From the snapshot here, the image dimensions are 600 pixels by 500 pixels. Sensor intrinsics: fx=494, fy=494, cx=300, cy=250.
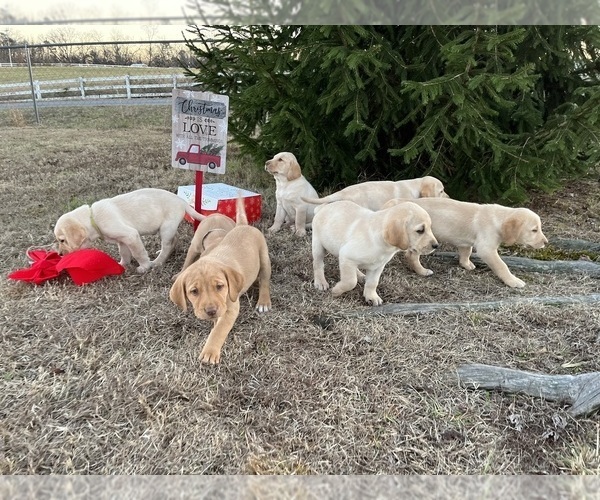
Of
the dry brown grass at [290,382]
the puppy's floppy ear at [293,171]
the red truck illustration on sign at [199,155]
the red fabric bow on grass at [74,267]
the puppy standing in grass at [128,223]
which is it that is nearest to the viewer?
the dry brown grass at [290,382]

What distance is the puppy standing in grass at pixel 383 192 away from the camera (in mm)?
4333

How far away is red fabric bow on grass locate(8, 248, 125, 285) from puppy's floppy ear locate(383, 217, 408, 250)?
2.14 meters

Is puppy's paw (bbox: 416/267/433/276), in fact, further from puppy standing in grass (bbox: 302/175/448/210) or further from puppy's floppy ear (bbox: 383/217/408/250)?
puppy's floppy ear (bbox: 383/217/408/250)

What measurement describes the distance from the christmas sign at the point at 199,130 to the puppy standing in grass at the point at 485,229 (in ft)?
5.04

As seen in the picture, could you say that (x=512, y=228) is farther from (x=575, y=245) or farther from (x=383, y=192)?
(x=575, y=245)

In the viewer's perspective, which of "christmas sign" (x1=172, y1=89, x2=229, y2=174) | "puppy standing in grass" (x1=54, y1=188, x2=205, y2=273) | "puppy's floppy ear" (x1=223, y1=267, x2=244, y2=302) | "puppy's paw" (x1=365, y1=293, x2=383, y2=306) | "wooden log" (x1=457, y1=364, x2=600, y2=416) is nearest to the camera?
"wooden log" (x1=457, y1=364, x2=600, y2=416)

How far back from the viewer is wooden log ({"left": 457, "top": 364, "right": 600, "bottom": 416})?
7.52ft

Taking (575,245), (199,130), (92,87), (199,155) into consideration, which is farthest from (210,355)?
(92,87)

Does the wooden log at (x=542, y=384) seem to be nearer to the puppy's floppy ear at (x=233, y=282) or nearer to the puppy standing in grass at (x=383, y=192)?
the puppy's floppy ear at (x=233, y=282)

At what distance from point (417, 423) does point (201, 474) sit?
3.21ft

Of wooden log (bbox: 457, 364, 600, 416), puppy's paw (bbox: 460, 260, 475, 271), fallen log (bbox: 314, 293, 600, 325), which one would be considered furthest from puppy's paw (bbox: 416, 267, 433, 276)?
wooden log (bbox: 457, 364, 600, 416)

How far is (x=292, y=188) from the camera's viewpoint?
16.0ft

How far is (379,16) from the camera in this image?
74.6 inches

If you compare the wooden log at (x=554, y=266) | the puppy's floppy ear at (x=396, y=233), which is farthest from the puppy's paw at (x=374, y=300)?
the wooden log at (x=554, y=266)
